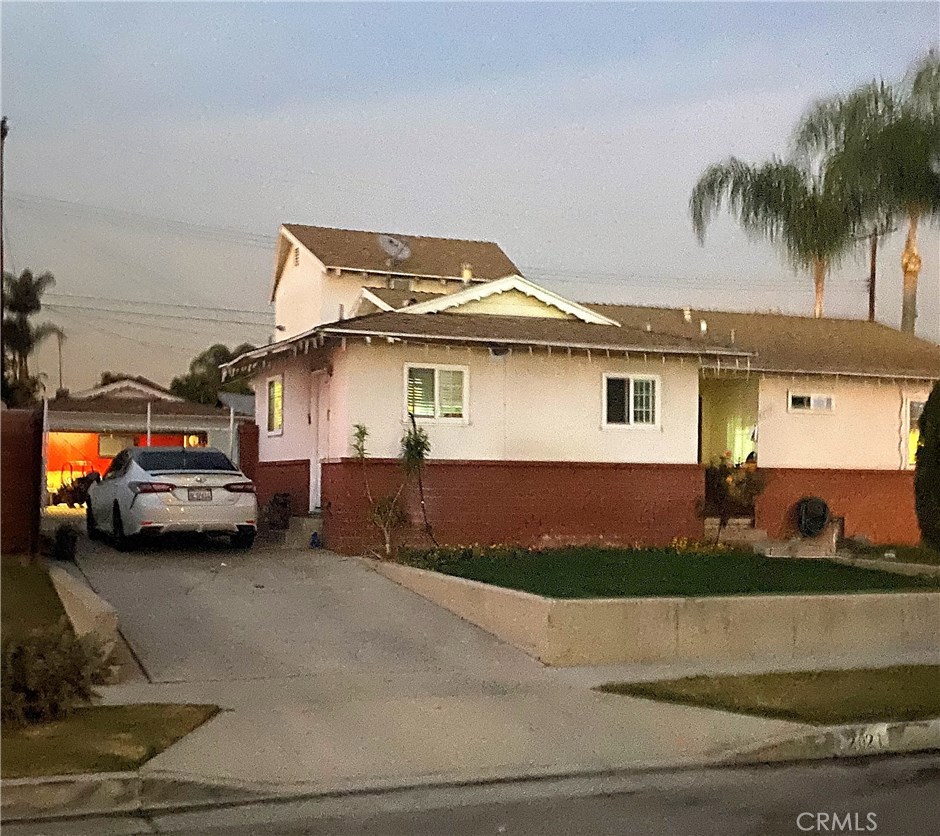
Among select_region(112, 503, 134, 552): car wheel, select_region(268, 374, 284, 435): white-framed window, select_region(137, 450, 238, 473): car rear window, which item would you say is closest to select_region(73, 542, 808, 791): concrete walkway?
select_region(112, 503, 134, 552): car wheel

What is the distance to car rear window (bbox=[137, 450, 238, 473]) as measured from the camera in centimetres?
1584

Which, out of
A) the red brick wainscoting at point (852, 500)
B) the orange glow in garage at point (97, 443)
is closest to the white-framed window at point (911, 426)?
the red brick wainscoting at point (852, 500)

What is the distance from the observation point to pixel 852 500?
72.8ft

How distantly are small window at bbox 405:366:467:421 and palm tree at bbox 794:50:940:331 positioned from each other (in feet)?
52.4

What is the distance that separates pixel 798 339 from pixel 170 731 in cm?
1921

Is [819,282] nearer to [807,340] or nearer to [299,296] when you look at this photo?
[807,340]

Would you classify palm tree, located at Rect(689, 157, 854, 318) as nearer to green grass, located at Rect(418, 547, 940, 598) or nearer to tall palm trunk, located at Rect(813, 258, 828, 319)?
tall palm trunk, located at Rect(813, 258, 828, 319)

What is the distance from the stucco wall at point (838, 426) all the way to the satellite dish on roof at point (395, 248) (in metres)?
14.6

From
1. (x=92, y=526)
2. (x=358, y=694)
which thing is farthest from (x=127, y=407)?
(x=358, y=694)

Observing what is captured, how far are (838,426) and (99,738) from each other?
57.9ft

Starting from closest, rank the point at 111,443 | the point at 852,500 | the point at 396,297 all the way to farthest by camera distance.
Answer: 1. the point at 852,500
2. the point at 396,297
3. the point at 111,443

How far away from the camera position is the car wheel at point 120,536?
1591cm

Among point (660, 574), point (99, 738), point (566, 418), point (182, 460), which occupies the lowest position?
point (99, 738)

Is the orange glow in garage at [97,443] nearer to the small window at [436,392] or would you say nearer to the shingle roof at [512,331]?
the shingle roof at [512,331]
